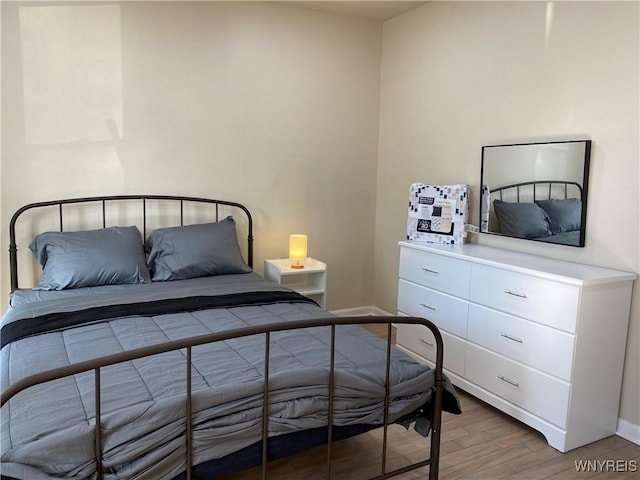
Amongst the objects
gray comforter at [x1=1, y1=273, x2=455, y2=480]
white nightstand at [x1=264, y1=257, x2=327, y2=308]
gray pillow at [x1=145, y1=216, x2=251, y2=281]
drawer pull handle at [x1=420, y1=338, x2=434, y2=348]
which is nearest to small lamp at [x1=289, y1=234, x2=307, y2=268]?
white nightstand at [x1=264, y1=257, x2=327, y2=308]

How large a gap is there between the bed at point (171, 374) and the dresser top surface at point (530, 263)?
0.85 meters

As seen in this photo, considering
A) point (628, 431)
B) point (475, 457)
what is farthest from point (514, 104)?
point (475, 457)

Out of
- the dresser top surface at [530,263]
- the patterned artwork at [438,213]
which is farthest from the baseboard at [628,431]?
the patterned artwork at [438,213]

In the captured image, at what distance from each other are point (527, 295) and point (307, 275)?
1.90 m

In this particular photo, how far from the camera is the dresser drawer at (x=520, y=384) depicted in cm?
250

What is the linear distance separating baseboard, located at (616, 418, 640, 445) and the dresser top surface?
2.52 ft

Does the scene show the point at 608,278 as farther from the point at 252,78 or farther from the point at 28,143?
the point at 28,143

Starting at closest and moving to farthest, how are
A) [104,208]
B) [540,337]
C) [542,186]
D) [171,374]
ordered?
1. [171,374]
2. [540,337]
3. [542,186]
4. [104,208]

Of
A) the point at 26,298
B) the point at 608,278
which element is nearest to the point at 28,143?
the point at 26,298

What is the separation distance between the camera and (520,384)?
8.87 ft

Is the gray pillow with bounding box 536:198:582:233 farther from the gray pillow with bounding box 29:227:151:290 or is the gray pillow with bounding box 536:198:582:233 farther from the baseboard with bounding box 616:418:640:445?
the gray pillow with bounding box 29:227:151:290

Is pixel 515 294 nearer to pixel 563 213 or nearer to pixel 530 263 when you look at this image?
pixel 530 263

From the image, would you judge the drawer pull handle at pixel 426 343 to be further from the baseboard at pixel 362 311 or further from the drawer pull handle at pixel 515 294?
the baseboard at pixel 362 311

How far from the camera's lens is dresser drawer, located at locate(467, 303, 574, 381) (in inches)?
97.6
